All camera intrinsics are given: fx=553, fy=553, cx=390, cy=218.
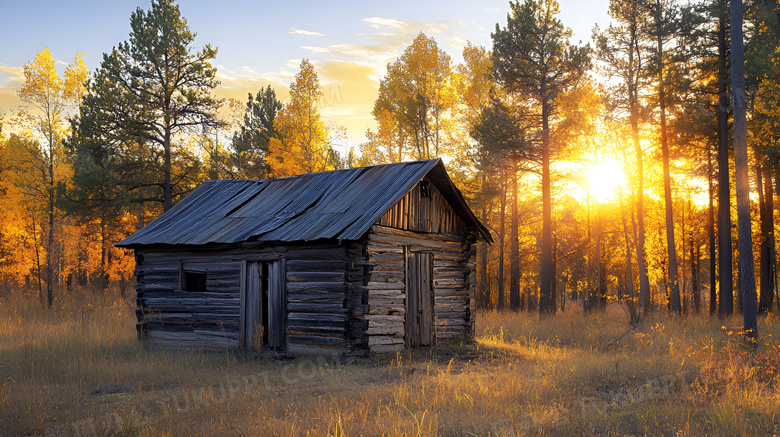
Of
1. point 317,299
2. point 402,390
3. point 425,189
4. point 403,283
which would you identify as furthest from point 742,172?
point 317,299

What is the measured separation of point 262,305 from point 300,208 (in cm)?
279

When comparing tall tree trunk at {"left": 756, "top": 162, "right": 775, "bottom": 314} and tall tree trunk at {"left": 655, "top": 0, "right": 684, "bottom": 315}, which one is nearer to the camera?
tall tree trunk at {"left": 756, "top": 162, "right": 775, "bottom": 314}

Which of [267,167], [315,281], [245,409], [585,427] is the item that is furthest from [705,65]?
[267,167]

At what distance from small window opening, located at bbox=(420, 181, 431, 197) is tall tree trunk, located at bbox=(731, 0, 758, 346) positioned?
24.3 feet

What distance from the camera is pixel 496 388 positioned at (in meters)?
9.27

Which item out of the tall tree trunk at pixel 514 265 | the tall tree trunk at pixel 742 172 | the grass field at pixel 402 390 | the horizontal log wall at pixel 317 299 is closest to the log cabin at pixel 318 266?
the horizontal log wall at pixel 317 299

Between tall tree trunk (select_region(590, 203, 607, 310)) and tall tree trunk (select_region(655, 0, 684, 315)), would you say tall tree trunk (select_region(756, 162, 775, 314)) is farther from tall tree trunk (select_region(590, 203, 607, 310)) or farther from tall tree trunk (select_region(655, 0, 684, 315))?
tall tree trunk (select_region(590, 203, 607, 310))

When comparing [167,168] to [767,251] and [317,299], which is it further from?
[767,251]

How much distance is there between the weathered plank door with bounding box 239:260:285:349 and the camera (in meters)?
13.9

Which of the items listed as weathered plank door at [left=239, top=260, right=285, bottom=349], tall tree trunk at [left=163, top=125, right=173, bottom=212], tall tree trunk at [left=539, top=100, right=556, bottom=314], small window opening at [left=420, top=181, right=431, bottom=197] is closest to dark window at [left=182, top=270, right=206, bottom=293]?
weathered plank door at [left=239, top=260, right=285, bottom=349]

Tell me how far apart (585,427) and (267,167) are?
2816 centimetres

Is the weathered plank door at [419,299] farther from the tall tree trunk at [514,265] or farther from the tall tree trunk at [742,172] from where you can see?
the tall tree trunk at [514,265]

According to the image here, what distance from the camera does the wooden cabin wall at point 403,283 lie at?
1330 cm

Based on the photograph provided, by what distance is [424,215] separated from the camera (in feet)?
50.5
